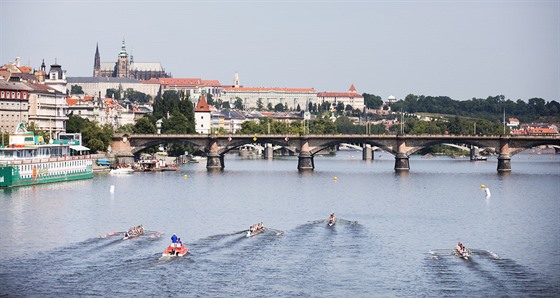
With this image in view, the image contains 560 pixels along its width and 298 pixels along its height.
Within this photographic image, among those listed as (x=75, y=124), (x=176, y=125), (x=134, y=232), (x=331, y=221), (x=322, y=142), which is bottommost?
(x=331, y=221)

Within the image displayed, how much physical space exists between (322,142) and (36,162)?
178 ft

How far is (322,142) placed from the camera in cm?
15938

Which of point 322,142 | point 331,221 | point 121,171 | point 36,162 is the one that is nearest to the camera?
point 331,221

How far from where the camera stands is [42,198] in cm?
9688

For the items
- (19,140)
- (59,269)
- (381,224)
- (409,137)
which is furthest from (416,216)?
(409,137)

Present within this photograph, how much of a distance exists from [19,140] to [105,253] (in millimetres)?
53086

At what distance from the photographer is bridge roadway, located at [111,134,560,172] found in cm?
15538

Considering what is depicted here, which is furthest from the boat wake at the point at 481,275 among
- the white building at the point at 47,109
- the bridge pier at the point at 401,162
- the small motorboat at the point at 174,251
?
the white building at the point at 47,109

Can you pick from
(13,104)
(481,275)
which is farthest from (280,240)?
(13,104)

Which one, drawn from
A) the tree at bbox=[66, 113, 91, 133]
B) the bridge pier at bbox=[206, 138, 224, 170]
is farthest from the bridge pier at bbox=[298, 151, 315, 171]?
the tree at bbox=[66, 113, 91, 133]

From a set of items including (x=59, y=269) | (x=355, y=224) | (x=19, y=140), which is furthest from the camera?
(x=19, y=140)

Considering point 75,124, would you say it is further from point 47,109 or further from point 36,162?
point 36,162

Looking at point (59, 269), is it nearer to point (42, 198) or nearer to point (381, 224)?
point (381, 224)

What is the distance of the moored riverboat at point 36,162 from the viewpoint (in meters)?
108
